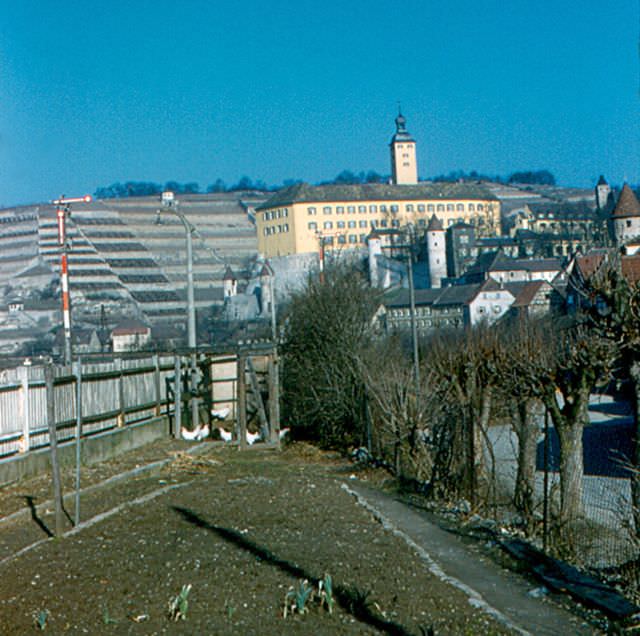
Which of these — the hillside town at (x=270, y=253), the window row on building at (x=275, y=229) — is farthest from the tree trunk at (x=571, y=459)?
the window row on building at (x=275, y=229)

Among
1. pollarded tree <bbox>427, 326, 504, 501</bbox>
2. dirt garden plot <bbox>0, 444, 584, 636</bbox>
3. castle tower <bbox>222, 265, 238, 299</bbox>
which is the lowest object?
dirt garden plot <bbox>0, 444, 584, 636</bbox>

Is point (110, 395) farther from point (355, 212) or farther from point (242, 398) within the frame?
point (355, 212)

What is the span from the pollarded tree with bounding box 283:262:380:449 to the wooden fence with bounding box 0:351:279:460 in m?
1.14

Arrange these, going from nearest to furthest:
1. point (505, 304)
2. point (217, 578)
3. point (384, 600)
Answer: point (384, 600)
point (217, 578)
point (505, 304)

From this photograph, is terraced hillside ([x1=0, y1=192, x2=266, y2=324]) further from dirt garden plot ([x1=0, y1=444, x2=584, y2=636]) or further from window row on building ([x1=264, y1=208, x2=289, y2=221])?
dirt garden plot ([x1=0, y1=444, x2=584, y2=636])

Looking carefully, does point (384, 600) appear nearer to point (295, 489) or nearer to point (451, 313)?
point (295, 489)

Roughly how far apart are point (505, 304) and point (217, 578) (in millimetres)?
88511

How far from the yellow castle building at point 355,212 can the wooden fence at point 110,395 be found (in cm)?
12426

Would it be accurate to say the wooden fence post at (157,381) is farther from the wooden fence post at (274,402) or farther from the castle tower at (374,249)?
the castle tower at (374,249)

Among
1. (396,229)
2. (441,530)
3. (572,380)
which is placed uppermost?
(396,229)

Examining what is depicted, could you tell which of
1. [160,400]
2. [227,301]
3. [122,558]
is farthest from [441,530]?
[227,301]

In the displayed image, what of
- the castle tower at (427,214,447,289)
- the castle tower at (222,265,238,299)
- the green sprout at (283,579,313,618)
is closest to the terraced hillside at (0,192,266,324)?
the castle tower at (222,265,238,299)

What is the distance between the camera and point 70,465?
17.2 m

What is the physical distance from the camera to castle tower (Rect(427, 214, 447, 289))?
137125mm
